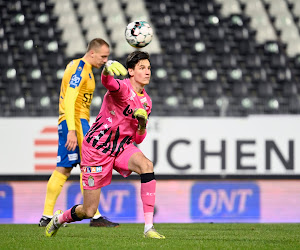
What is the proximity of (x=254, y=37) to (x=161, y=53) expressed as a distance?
235cm

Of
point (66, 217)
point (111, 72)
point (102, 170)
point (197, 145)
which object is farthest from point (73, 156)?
point (197, 145)

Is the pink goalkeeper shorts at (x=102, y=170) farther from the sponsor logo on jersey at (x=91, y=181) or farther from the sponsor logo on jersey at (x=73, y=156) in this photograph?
the sponsor logo on jersey at (x=73, y=156)

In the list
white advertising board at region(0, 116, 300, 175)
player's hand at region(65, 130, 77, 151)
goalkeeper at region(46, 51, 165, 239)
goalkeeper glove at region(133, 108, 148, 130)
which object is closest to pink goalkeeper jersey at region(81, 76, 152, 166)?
goalkeeper at region(46, 51, 165, 239)

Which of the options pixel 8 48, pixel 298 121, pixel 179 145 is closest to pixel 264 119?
pixel 298 121

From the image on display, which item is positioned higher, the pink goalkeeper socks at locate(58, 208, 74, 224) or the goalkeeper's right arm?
the goalkeeper's right arm

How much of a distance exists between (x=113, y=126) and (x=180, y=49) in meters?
8.72

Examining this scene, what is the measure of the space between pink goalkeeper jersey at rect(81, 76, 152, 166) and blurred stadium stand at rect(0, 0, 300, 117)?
618 cm

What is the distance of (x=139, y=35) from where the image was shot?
16.7 feet

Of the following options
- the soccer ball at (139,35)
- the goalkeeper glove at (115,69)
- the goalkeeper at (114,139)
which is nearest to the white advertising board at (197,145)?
the soccer ball at (139,35)

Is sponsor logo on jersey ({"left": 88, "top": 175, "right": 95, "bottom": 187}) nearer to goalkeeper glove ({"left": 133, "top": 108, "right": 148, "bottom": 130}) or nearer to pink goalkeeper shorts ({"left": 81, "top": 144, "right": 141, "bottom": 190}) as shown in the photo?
pink goalkeeper shorts ({"left": 81, "top": 144, "right": 141, "bottom": 190})

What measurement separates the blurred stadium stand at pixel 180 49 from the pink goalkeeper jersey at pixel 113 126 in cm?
618

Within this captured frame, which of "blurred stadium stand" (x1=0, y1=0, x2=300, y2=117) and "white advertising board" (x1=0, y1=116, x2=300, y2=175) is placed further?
"blurred stadium stand" (x1=0, y1=0, x2=300, y2=117)

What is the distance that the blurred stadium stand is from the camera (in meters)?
11.5

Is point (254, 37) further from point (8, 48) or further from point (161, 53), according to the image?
point (8, 48)
